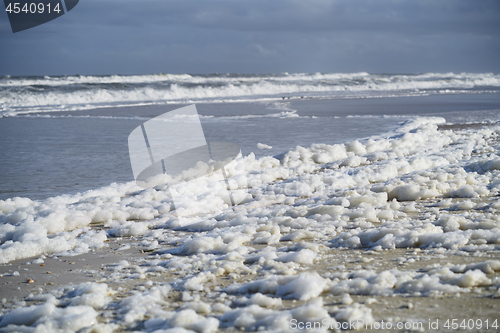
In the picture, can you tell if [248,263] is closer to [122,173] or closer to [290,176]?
[290,176]

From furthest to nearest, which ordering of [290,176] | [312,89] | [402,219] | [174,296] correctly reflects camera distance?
[312,89]
[290,176]
[402,219]
[174,296]

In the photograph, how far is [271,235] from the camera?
3.80 metres

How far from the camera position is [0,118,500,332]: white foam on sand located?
97.1 inches

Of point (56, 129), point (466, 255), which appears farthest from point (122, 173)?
point (56, 129)

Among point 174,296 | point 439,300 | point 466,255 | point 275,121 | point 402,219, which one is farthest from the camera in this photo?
point 275,121

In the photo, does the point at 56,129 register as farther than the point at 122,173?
Yes

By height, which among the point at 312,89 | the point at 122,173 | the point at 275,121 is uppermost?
the point at 122,173

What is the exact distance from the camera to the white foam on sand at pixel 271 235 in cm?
247

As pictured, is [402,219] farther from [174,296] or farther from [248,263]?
[174,296]

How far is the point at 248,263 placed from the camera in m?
3.28

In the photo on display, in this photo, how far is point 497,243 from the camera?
10.8 feet

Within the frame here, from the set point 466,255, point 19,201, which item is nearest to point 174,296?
point 466,255

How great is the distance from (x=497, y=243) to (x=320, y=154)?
4.50 metres

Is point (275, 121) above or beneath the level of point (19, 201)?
beneath
